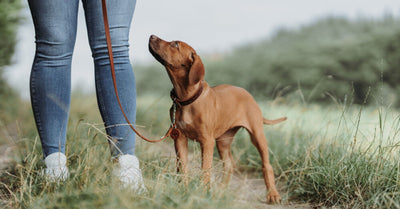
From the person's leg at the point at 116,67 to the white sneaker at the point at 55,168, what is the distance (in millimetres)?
305

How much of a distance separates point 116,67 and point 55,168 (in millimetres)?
728

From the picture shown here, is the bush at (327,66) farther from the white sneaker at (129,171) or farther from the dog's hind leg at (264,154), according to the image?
the white sneaker at (129,171)

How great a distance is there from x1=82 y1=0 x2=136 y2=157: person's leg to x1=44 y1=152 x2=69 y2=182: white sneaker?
305 millimetres

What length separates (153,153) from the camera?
135 inches

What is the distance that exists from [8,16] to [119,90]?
14.1 feet

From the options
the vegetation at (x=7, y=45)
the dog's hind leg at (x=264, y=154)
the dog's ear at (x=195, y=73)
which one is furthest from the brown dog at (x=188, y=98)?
the vegetation at (x=7, y=45)

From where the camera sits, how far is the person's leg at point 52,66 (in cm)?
230

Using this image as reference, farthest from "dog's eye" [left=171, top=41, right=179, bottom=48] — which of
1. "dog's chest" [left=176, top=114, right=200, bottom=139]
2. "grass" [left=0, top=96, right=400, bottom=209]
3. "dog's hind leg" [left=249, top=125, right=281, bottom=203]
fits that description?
"dog's hind leg" [left=249, top=125, right=281, bottom=203]

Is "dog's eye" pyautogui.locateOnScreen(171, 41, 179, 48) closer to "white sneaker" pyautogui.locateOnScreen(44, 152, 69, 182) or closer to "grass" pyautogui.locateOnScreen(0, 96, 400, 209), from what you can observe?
"grass" pyautogui.locateOnScreen(0, 96, 400, 209)

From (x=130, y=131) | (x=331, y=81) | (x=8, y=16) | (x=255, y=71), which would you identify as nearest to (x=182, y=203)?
(x=130, y=131)

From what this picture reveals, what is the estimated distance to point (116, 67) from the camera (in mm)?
2416

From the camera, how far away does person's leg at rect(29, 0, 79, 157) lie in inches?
90.7

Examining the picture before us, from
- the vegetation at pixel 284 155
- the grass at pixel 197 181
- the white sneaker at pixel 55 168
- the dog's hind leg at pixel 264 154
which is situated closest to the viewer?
the grass at pixel 197 181

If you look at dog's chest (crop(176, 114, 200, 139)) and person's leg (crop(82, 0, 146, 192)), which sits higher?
person's leg (crop(82, 0, 146, 192))
